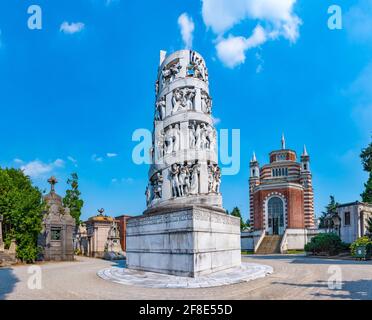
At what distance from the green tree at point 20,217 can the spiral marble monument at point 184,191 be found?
12.4 metres

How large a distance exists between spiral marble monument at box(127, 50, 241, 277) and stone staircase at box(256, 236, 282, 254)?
962 inches

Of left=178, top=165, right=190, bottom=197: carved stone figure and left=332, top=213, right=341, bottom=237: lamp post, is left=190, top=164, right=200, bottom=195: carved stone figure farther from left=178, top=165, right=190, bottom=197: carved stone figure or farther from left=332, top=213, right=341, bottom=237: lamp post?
left=332, top=213, right=341, bottom=237: lamp post

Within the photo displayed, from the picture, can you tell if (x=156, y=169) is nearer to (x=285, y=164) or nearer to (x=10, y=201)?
(x=10, y=201)

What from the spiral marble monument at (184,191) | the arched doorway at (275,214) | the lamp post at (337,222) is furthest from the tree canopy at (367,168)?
the spiral marble monument at (184,191)

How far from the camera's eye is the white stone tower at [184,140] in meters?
16.1

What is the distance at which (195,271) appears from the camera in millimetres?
12555

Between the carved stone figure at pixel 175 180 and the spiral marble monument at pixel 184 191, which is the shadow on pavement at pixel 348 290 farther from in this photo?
the carved stone figure at pixel 175 180

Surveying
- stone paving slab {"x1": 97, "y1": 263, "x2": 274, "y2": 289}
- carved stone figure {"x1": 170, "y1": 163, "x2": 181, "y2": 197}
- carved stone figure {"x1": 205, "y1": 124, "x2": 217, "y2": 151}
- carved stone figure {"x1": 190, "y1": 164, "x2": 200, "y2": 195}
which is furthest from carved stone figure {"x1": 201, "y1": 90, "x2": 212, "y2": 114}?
stone paving slab {"x1": 97, "y1": 263, "x2": 274, "y2": 289}

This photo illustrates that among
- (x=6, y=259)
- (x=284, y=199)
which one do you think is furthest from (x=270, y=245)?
(x=6, y=259)

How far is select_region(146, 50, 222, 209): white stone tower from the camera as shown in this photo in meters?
16.1

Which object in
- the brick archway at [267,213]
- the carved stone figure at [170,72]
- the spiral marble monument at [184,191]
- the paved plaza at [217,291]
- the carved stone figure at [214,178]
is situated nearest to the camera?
the paved plaza at [217,291]

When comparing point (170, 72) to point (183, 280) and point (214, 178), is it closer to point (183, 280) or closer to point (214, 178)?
point (214, 178)
